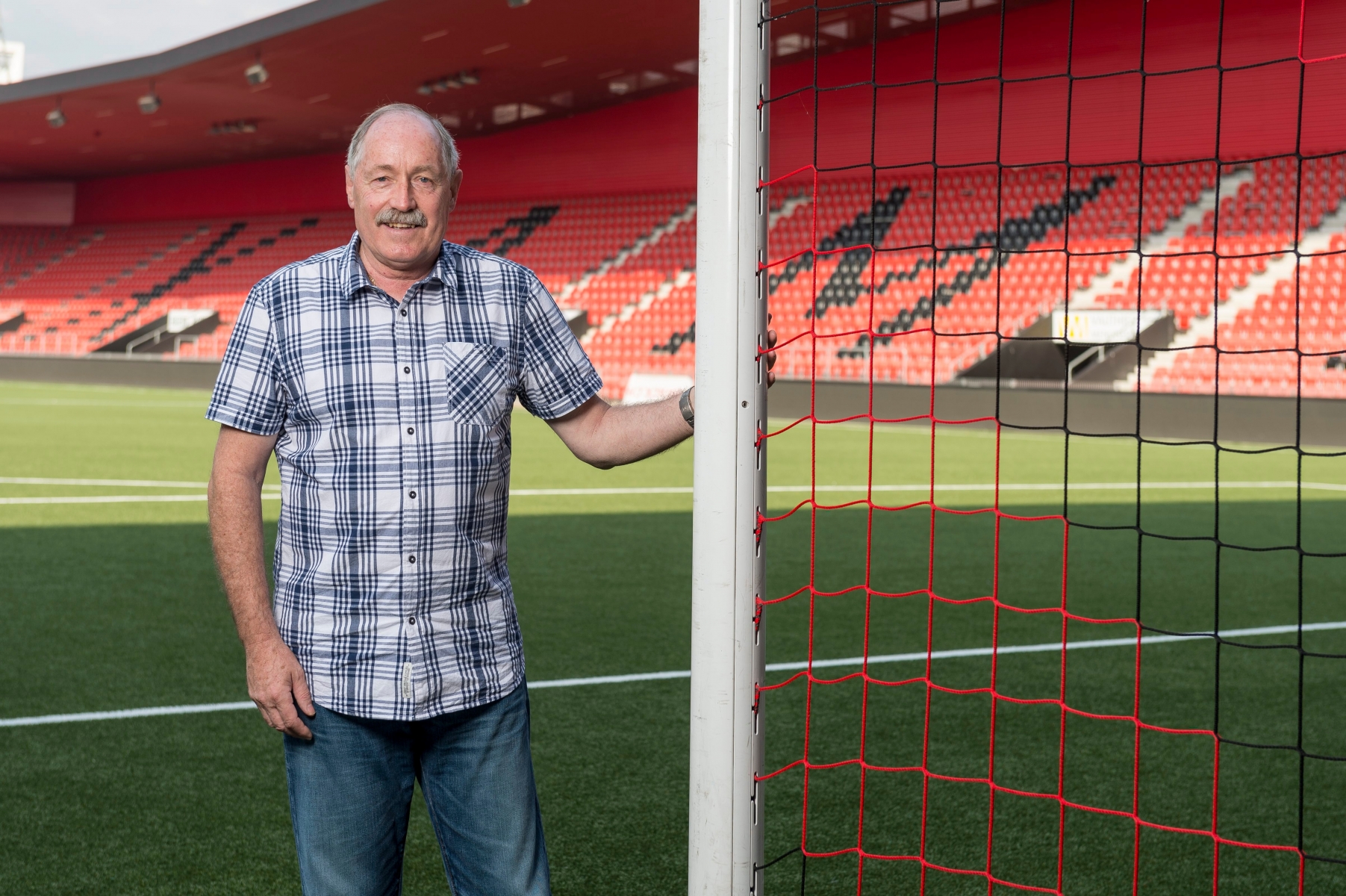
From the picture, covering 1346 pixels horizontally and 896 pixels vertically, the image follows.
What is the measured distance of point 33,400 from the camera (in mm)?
19734

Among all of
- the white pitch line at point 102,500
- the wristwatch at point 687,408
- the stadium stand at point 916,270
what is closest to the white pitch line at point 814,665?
the wristwatch at point 687,408

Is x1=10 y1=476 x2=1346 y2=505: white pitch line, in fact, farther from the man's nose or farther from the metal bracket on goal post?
the man's nose

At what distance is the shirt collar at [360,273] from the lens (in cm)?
195

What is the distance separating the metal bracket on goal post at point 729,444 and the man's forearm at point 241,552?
2.21ft

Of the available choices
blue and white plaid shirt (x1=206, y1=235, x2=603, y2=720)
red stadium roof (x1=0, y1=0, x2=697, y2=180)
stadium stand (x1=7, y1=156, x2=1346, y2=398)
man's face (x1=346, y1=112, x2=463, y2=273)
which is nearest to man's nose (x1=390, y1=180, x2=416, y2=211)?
man's face (x1=346, y1=112, x2=463, y2=273)

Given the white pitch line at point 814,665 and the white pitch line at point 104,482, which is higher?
the white pitch line at point 104,482

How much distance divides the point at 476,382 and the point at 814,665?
120 inches

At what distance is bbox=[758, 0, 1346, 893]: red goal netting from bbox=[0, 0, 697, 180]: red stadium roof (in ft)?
9.11

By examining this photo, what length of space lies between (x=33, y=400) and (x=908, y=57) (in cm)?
1440

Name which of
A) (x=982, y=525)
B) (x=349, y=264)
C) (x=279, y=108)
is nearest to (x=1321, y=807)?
(x=349, y=264)

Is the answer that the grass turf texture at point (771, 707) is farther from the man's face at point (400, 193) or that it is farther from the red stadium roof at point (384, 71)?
the red stadium roof at point (384, 71)

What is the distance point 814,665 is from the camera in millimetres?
4789

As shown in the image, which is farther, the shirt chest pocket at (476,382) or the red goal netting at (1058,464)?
the red goal netting at (1058,464)

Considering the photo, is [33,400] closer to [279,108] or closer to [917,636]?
[279,108]
